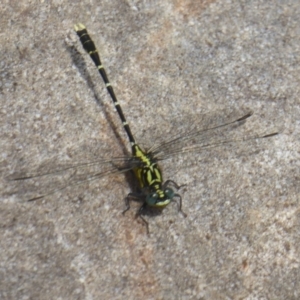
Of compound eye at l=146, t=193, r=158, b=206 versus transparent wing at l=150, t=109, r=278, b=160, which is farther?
transparent wing at l=150, t=109, r=278, b=160

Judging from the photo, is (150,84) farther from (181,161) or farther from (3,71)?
(3,71)

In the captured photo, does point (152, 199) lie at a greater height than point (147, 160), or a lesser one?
lesser

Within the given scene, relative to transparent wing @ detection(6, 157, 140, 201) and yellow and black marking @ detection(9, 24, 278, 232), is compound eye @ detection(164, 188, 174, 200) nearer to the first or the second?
yellow and black marking @ detection(9, 24, 278, 232)

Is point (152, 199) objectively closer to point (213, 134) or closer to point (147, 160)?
point (147, 160)

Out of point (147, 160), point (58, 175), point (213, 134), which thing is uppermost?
point (58, 175)

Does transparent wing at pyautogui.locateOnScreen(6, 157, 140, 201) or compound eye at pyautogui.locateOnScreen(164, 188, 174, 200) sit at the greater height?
transparent wing at pyautogui.locateOnScreen(6, 157, 140, 201)

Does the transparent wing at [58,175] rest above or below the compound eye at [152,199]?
above

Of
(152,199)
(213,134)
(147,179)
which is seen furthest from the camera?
(213,134)

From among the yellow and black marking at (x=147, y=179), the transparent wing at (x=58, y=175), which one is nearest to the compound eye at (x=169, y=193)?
the yellow and black marking at (x=147, y=179)

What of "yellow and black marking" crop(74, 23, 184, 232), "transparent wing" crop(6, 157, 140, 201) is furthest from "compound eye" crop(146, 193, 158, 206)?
"transparent wing" crop(6, 157, 140, 201)

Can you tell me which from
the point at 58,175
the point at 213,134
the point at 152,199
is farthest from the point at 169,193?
the point at 58,175

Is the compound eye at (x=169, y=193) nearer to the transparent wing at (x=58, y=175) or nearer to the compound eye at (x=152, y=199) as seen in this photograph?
the compound eye at (x=152, y=199)
